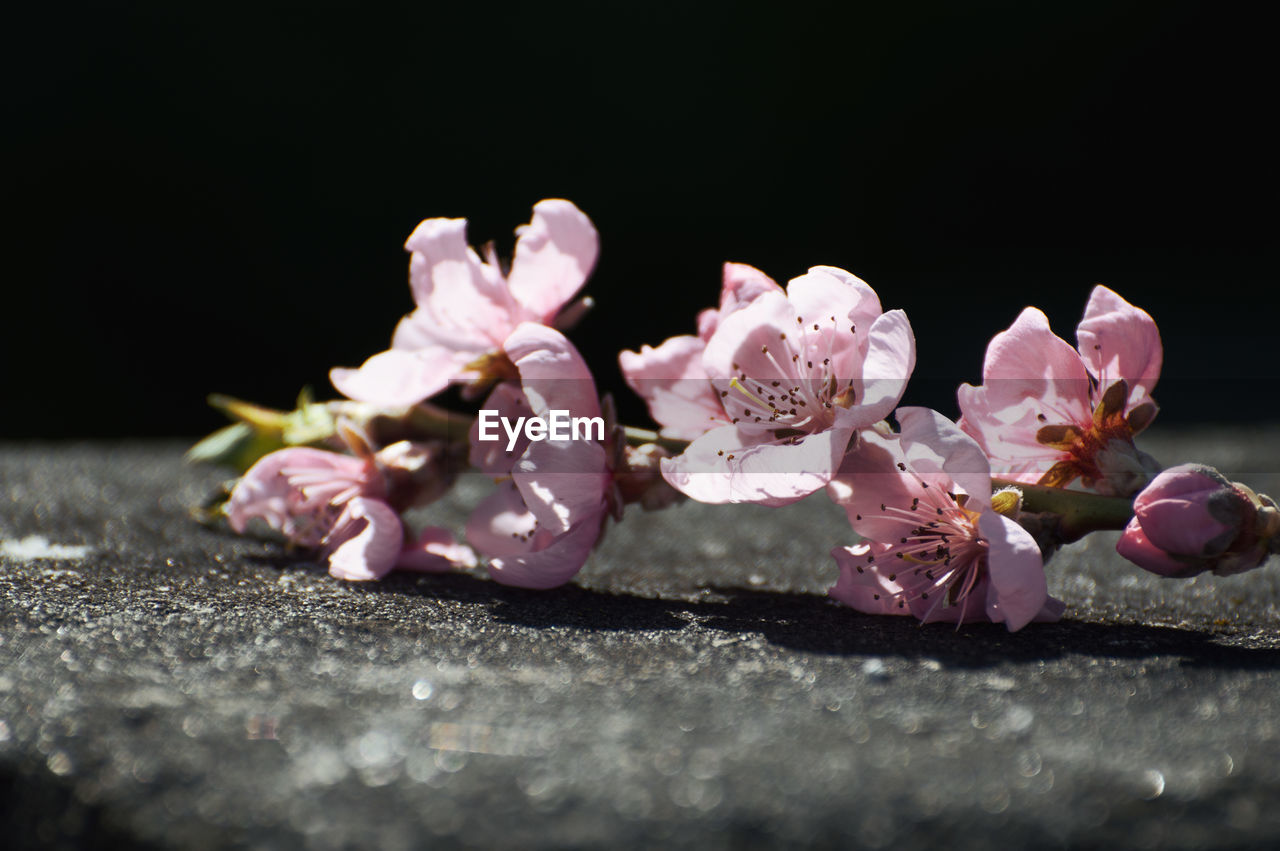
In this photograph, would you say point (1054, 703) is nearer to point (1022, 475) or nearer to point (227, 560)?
point (1022, 475)

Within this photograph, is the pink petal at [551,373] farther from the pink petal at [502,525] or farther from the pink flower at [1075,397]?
the pink flower at [1075,397]

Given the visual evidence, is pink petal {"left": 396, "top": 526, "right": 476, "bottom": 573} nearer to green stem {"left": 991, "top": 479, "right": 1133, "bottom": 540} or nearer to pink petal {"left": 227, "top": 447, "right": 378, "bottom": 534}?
pink petal {"left": 227, "top": 447, "right": 378, "bottom": 534}

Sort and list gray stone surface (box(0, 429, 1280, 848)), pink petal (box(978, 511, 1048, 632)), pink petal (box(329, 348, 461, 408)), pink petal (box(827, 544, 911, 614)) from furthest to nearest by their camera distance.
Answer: pink petal (box(329, 348, 461, 408))
pink petal (box(827, 544, 911, 614))
pink petal (box(978, 511, 1048, 632))
gray stone surface (box(0, 429, 1280, 848))

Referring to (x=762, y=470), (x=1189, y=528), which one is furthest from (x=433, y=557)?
(x=1189, y=528)

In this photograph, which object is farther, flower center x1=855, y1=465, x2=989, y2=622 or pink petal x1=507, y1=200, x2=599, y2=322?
pink petal x1=507, y1=200, x2=599, y2=322

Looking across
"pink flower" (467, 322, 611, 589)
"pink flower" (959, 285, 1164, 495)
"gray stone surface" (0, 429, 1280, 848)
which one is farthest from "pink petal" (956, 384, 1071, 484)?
"pink flower" (467, 322, 611, 589)

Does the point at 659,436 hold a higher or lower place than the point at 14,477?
higher

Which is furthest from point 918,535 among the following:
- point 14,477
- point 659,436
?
point 14,477
